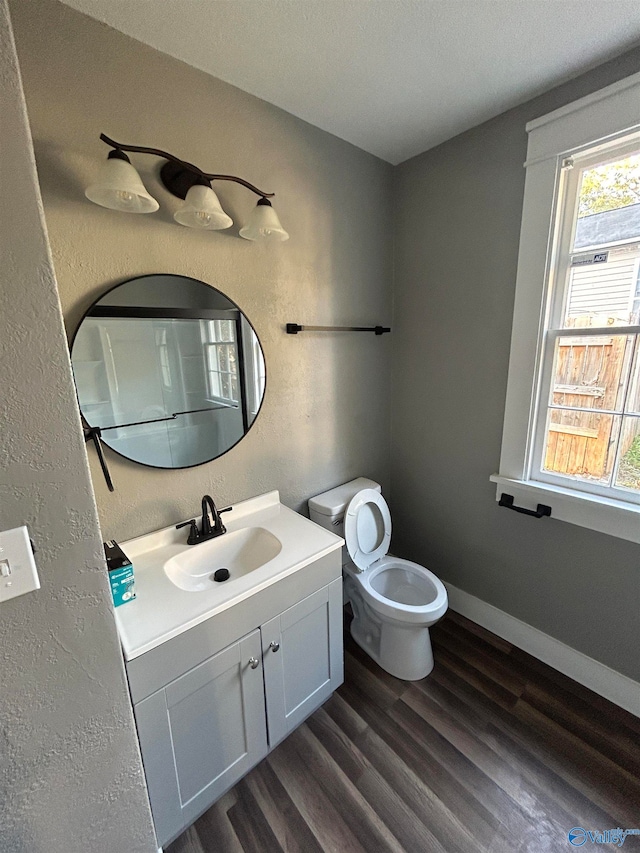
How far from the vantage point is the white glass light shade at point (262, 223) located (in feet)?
4.46

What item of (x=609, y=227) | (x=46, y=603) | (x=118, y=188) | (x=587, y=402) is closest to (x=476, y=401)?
(x=587, y=402)

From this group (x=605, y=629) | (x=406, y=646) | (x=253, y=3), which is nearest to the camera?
(x=253, y=3)

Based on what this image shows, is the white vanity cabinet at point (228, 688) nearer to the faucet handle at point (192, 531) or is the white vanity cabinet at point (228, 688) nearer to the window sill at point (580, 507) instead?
the faucet handle at point (192, 531)

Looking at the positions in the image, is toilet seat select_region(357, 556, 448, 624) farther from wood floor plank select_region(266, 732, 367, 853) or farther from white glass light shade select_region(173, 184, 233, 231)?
white glass light shade select_region(173, 184, 233, 231)

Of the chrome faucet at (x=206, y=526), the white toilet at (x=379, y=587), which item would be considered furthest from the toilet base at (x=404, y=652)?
the chrome faucet at (x=206, y=526)

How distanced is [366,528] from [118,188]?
1736 millimetres

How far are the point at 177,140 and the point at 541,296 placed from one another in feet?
5.16

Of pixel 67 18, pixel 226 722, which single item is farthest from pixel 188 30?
pixel 226 722

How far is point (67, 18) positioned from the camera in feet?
3.53

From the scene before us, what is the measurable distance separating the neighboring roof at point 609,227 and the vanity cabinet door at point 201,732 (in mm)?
1983

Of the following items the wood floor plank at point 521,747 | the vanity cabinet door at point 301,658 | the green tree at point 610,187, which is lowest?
the wood floor plank at point 521,747

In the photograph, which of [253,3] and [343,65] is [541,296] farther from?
[253,3]

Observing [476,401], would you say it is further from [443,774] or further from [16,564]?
[16,564]

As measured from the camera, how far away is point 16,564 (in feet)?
2.12
